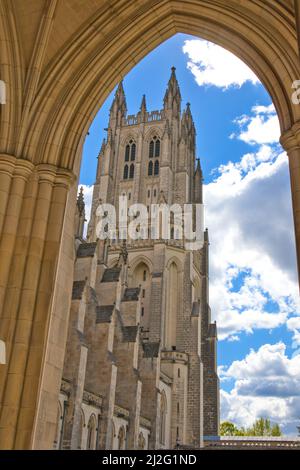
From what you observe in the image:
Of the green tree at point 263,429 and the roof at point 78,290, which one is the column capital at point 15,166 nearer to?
the roof at point 78,290

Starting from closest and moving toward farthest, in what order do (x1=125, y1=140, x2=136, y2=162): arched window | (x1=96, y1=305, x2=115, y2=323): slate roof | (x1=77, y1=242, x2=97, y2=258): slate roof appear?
(x1=96, y1=305, x2=115, y2=323): slate roof, (x1=77, y1=242, x2=97, y2=258): slate roof, (x1=125, y1=140, x2=136, y2=162): arched window

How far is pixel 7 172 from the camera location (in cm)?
580

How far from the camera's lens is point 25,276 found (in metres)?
5.47

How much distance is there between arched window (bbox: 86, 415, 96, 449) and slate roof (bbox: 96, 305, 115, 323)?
16.0ft

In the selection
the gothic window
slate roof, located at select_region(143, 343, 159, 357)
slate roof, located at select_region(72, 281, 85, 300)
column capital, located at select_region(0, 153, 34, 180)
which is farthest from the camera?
the gothic window

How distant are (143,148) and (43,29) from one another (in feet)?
133

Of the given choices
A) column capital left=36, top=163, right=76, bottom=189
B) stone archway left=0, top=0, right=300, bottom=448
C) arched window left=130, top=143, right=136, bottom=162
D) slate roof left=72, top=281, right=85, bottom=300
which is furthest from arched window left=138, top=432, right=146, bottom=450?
arched window left=130, top=143, right=136, bottom=162

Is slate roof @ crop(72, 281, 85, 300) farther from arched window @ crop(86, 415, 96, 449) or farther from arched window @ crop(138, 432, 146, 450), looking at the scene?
arched window @ crop(138, 432, 146, 450)

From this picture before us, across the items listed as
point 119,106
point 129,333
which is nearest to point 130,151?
point 119,106

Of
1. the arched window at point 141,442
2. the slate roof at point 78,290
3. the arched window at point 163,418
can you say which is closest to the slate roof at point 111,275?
the slate roof at point 78,290

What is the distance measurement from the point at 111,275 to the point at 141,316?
31.2 feet

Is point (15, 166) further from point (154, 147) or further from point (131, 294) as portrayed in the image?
point (154, 147)

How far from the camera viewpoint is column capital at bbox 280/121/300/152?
5.44 m
